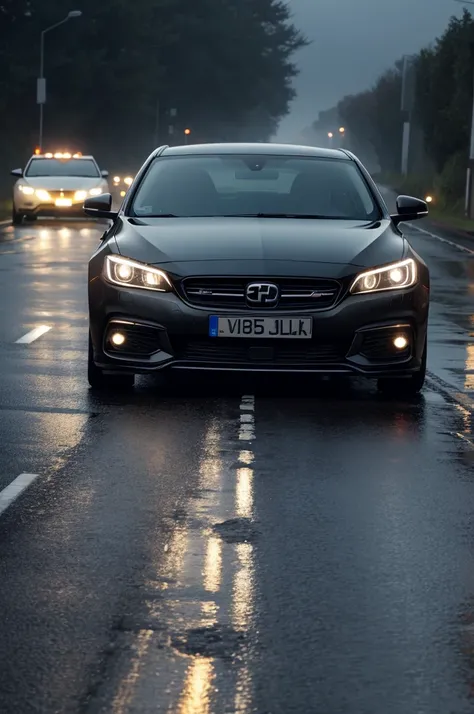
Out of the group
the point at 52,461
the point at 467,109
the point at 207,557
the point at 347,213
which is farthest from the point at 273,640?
the point at 467,109

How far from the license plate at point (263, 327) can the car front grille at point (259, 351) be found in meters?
0.04

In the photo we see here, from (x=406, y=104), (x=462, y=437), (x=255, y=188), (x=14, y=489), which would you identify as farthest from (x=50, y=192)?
(x=406, y=104)

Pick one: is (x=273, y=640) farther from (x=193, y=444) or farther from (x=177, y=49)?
(x=177, y=49)

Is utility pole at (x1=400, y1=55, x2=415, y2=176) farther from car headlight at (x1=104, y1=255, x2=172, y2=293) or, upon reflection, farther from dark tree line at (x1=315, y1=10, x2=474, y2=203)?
car headlight at (x1=104, y1=255, x2=172, y2=293)

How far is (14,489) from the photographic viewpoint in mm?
7445

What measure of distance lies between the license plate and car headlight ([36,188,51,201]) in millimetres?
26464

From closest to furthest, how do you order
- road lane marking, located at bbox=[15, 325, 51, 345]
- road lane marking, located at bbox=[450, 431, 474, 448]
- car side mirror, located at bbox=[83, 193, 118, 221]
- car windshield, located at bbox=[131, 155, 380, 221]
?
road lane marking, located at bbox=[450, 431, 474, 448] → car windshield, located at bbox=[131, 155, 380, 221] → car side mirror, located at bbox=[83, 193, 118, 221] → road lane marking, located at bbox=[15, 325, 51, 345]

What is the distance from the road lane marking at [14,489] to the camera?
7.15 metres

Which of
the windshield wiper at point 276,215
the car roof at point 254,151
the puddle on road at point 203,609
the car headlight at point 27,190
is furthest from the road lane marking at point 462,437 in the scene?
the car headlight at point 27,190

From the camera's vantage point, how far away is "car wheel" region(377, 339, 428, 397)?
10.5 meters

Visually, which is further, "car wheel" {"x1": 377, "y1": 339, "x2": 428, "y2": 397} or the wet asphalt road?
"car wheel" {"x1": 377, "y1": 339, "x2": 428, "y2": 397}

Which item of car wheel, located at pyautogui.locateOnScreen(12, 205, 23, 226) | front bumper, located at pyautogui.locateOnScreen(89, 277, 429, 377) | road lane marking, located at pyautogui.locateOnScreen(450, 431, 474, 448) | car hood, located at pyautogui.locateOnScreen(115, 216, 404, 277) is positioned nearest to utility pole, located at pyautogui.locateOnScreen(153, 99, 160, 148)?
car wheel, located at pyautogui.locateOnScreen(12, 205, 23, 226)

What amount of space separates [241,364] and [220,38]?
104319 mm

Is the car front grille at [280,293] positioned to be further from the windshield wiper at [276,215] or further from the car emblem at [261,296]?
the windshield wiper at [276,215]
